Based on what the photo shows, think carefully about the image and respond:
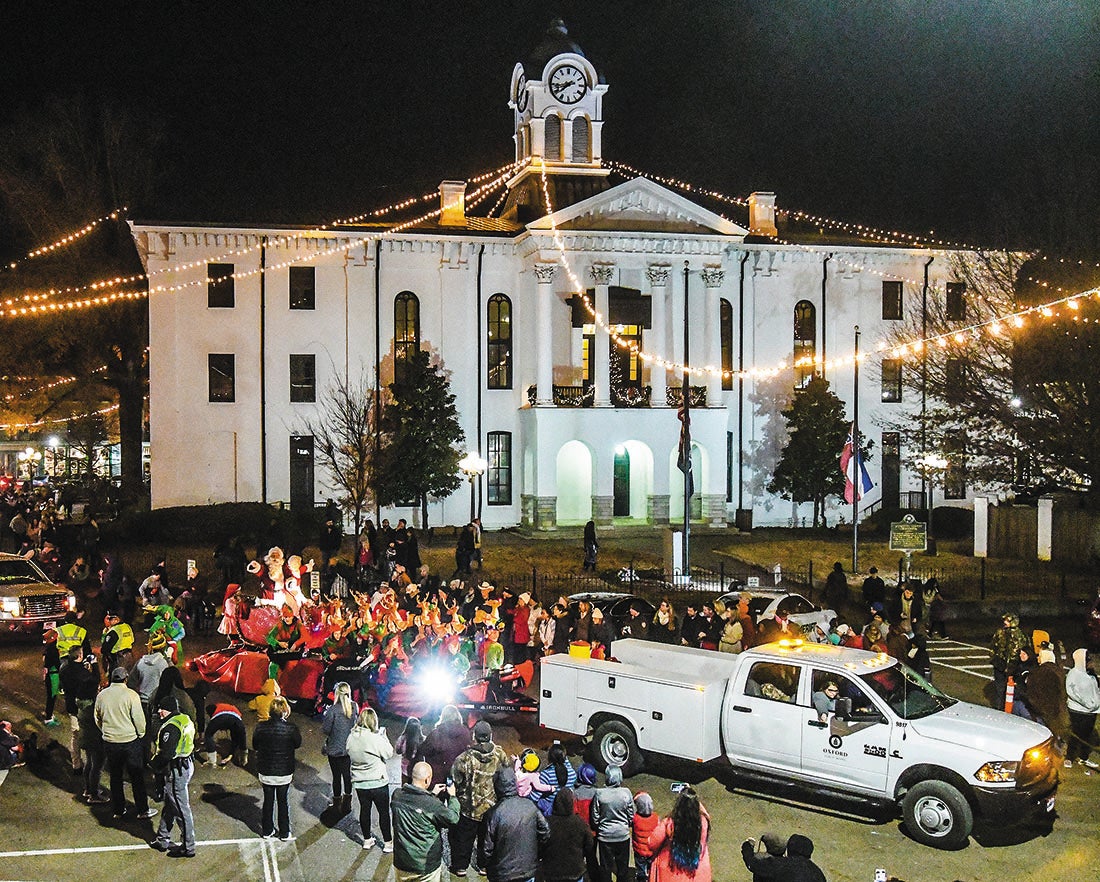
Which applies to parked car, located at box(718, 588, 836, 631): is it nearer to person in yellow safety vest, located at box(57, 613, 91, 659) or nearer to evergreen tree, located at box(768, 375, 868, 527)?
person in yellow safety vest, located at box(57, 613, 91, 659)

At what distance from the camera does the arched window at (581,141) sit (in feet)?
142

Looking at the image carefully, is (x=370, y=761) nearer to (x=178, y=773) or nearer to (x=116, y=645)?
(x=178, y=773)

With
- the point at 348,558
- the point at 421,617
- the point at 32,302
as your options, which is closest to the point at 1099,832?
the point at 421,617

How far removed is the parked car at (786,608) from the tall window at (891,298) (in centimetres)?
2414

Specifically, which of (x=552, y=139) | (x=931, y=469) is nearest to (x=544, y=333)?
(x=552, y=139)

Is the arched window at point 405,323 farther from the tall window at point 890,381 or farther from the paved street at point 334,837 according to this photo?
the paved street at point 334,837

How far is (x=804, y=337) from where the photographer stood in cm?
4300

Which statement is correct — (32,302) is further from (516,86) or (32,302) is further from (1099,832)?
(1099,832)

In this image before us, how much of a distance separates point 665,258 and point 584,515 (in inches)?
395

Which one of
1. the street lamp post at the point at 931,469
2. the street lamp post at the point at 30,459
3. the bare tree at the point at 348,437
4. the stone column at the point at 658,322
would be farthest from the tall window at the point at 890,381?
the street lamp post at the point at 30,459

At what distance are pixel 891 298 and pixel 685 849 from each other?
3891 centimetres

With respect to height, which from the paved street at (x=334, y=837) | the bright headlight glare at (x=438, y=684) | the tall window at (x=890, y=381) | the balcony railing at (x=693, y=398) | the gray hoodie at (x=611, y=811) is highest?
the tall window at (x=890, y=381)

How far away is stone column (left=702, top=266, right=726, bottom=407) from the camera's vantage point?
129 feet

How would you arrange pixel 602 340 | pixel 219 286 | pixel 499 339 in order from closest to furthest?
1. pixel 219 286
2. pixel 602 340
3. pixel 499 339
